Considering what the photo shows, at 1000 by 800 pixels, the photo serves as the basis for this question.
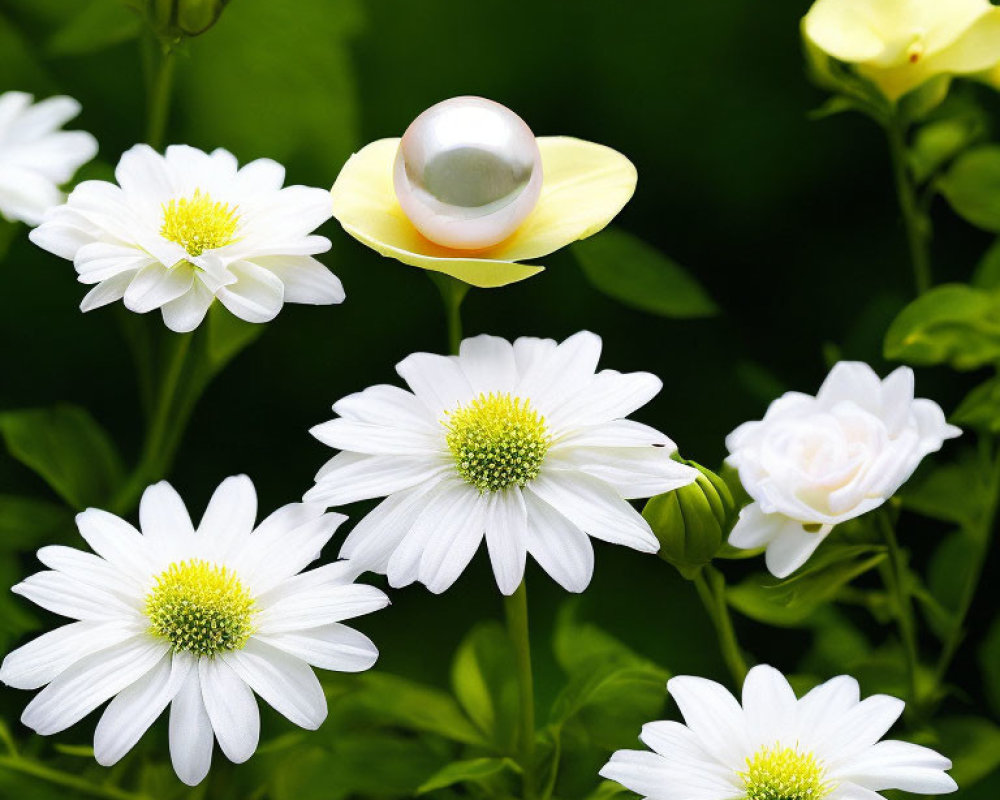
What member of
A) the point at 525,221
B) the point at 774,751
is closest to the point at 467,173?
the point at 525,221

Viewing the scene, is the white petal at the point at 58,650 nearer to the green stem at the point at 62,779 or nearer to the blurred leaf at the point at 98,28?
the green stem at the point at 62,779

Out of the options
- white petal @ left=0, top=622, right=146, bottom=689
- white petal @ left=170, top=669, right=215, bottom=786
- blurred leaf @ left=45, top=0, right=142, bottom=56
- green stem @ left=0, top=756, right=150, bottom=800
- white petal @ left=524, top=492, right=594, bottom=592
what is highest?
blurred leaf @ left=45, top=0, right=142, bottom=56

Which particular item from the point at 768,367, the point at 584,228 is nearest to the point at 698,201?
the point at 768,367

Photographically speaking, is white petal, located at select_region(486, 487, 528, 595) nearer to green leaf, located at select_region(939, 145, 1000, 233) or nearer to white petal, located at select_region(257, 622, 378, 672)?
white petal, located at select_region(257, 622, 378, 672)

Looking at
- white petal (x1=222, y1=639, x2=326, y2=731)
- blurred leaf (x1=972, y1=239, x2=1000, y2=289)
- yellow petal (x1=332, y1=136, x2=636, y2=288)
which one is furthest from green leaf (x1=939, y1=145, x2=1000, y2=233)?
white petal (x1=222, y1=639, x2=326, y2=731)

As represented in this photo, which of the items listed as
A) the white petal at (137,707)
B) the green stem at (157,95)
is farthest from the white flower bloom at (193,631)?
the green stem at (157,95)

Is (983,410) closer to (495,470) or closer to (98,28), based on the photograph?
(495,470)
